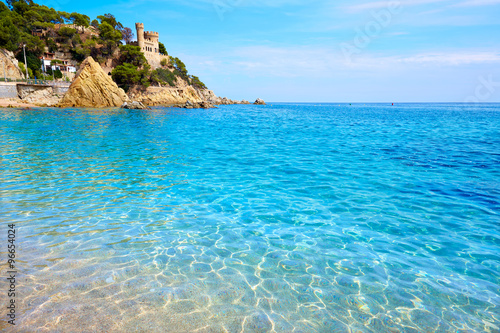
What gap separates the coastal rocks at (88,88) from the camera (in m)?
54.4

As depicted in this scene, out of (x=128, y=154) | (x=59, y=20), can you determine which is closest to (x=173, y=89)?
(x=59, y=20)

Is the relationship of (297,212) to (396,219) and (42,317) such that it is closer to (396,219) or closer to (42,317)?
(396,219)

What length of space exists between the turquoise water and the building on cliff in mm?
89911

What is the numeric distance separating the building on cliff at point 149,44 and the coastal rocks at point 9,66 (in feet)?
123

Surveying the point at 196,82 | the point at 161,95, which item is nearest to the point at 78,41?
the point at 161,95

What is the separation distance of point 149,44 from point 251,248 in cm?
10204

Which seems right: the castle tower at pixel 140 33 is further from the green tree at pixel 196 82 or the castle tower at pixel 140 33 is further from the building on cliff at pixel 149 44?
the green tree at pixel 196 82

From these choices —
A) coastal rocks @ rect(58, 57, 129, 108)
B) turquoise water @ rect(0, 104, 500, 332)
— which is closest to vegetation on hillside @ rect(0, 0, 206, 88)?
coastal rocks @ rect(58, 57, 129, 108)

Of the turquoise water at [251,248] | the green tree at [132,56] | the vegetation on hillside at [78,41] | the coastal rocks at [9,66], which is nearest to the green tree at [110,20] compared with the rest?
the vegetation on hillside at [78,41]

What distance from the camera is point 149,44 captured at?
92.7 m

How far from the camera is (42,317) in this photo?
12.9 ft

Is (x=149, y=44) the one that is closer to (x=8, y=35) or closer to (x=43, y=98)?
(x=8, y=35)

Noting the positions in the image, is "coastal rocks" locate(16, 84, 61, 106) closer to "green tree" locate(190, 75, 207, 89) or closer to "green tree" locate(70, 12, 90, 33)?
"green tree" locate(70, 12, 90, 33)

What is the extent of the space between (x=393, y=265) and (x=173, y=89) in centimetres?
9251
